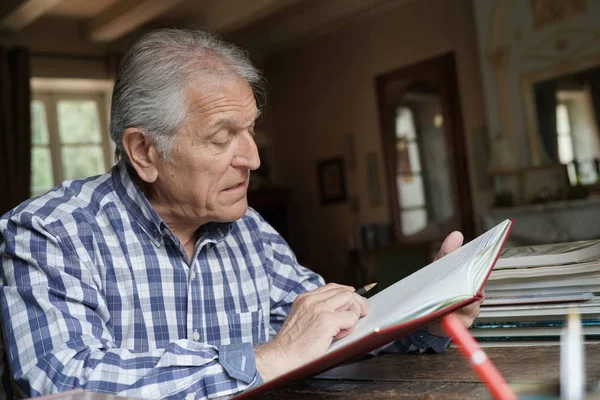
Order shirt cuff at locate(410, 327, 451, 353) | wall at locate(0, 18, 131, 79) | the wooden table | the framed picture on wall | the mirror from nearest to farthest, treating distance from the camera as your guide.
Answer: the wooden table
shirt cuff at locate(410, 327, 451, 353)
the mirror
wall at locate(0, 18, 131, 79)
the framed picture on wall

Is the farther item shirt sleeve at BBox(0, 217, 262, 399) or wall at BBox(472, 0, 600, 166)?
wall at BBox(472, 0, 600, 166)

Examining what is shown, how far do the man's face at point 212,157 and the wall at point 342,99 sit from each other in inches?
217

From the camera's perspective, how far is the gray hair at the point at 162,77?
4.57 feet

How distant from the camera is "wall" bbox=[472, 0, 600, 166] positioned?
6012 mm

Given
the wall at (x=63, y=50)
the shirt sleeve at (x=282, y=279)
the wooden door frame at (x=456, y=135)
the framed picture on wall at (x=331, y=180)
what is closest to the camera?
the shirt sleeve at (x=282, y=279)

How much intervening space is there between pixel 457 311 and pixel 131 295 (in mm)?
592

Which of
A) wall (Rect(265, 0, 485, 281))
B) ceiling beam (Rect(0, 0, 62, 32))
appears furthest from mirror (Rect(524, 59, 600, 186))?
ceiling beam (Rect(0, 0, 62, 32))

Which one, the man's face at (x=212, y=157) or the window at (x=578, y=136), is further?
the window at (x=578, y=136)

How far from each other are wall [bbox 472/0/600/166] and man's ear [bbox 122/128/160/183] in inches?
205

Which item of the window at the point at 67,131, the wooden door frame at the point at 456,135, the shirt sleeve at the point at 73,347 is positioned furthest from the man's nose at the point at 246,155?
the window at the point at 67,131

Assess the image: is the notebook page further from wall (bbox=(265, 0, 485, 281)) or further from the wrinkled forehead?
wall (bbox=(265, 0, 485, 281))

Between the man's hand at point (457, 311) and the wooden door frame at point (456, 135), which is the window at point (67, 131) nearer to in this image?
the wooden door frame at point (456, 135)

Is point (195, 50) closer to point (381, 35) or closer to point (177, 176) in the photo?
point (177, 176)

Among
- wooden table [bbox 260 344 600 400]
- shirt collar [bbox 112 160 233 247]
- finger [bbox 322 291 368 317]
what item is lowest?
wooden table [bbox 260 344 600 400]
